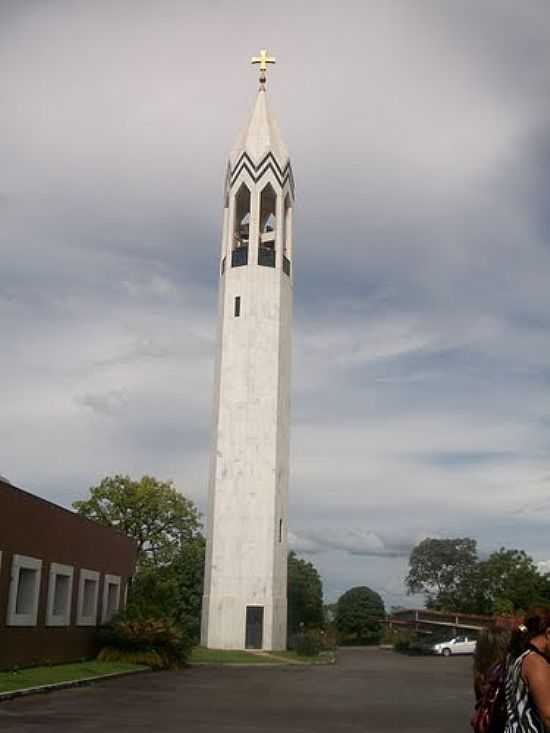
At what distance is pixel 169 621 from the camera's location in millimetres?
27703

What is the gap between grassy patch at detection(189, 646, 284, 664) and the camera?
3247 centimetres

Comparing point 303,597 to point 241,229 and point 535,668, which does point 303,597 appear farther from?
point 535,668

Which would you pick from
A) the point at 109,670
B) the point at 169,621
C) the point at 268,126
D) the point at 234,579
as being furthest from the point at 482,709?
the point at 268,126

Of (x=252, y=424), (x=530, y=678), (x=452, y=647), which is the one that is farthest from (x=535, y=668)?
(x=452, y=647)

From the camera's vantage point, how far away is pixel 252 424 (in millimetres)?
40531

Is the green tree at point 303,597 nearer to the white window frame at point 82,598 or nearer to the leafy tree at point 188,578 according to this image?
the leafy tree at point 188,578

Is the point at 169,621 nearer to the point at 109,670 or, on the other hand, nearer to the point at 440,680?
the point at 109,670

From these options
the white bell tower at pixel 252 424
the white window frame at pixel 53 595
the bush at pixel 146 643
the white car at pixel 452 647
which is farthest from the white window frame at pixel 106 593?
the white car at pixel 452 647

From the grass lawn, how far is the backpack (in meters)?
13.9

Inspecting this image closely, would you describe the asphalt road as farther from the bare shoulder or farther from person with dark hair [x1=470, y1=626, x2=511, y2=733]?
the bare shoulder

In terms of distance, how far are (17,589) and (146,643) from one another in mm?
5691

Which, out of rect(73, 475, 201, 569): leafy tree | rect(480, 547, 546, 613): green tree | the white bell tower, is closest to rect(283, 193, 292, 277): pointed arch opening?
the white bell tower

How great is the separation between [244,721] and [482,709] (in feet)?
32.8

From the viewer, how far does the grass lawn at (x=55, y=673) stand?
18281 millimetres
